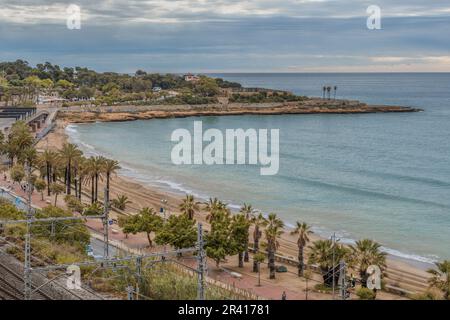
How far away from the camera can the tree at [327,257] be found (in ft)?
117

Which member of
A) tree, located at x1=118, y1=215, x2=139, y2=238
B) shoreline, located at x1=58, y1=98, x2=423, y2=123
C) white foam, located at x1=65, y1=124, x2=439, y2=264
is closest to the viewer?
tree, located at x1=118, y1=215, x2=139, y2=238

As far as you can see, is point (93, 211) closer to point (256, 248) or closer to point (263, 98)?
point (256, 248)

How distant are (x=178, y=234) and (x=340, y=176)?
4261 centimetres

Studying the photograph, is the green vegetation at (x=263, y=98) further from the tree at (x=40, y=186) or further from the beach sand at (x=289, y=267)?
the tree at (x=40, y=186)

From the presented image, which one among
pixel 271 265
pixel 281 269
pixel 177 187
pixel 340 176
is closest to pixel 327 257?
pixel 271 265

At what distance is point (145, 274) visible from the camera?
27750 millimetres

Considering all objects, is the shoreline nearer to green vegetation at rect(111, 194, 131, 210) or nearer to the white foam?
the white foam

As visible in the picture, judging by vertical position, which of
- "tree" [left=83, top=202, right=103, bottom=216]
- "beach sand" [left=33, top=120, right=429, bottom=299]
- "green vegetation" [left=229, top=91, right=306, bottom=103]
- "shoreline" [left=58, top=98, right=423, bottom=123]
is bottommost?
"beach sand" [left=33, top=120, right=429, bottom=299]

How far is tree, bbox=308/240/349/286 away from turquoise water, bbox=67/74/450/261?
1142 centimetres

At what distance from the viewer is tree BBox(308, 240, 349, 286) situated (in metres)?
35.6

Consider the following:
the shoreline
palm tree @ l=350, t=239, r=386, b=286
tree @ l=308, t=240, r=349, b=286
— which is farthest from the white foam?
the shoreline

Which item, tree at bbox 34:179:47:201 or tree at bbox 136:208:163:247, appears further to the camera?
tree at bbox 34:179:47:201

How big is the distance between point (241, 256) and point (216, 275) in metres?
2.95
